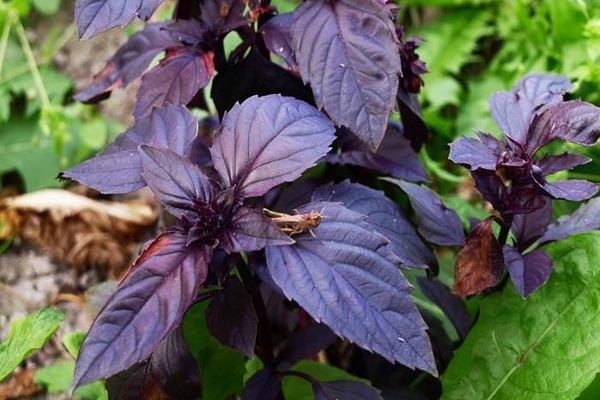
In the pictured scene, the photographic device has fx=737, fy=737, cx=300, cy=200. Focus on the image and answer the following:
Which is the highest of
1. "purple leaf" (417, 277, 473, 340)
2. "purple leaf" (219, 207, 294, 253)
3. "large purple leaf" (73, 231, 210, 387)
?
"purple leaf" (219, 207, 294, 253)

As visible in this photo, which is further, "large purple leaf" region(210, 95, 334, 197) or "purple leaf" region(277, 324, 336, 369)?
"purple leaf" region(277, 324, 336, 369)

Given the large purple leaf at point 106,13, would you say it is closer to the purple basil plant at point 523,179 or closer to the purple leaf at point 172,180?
the purple leaf at point 172,180

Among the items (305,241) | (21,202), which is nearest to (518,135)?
(305,241)

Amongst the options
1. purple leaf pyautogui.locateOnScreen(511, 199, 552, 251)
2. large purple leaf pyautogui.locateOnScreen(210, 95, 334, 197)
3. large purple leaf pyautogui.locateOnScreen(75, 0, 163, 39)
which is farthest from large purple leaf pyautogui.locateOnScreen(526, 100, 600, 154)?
large purple leaf pyautogui.locateOnScreen(75, 0, 163, 39)

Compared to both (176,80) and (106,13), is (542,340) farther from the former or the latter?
(106,13)

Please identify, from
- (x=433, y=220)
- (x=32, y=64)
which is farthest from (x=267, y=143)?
(x=32, y=64)

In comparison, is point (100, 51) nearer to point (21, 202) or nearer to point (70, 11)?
point (70, 11)

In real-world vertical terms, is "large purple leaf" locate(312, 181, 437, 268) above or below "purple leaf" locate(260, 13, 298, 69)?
below

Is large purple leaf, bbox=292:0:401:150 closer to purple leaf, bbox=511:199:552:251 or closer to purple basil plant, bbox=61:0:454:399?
purple basil plant, bbox=61:0:454:399
